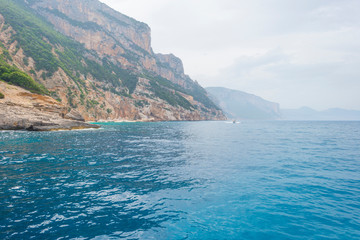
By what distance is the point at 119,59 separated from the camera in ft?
636

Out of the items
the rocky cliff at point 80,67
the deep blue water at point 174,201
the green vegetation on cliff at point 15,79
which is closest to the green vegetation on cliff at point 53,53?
the rocky cliff at point 80,67

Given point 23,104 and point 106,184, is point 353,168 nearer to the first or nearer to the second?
point 106,184

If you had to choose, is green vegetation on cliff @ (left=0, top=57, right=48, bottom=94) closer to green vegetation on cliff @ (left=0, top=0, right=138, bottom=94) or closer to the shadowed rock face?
the shadowed rock face

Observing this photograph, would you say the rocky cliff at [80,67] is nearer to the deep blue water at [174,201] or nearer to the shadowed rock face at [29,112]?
the shadowed rock face at [29,112]

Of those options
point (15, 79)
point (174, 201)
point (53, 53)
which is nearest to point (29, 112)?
point (15, 79)

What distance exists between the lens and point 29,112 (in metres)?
48.5

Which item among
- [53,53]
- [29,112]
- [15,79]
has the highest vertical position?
[53,53]

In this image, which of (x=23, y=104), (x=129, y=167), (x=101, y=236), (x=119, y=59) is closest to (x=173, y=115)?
(x=119, y=59)

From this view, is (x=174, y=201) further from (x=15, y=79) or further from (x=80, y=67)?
(x=80, y=67)

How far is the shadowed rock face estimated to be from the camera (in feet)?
148

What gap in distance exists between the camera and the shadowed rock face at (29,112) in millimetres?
44969

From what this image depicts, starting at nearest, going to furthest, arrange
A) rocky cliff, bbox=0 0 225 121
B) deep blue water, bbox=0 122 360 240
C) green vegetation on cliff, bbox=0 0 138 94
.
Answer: deep blue water, bbox=0 122 360 240 → rocky cliff, bbox=0 0 225 121 → green vegetation on cliff, bbox=0 0 138 94

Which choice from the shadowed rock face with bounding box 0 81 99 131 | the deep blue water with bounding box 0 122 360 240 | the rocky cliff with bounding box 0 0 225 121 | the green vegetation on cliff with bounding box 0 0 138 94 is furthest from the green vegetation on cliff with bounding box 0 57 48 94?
the deep blue water with bounding box 0 122 360 240

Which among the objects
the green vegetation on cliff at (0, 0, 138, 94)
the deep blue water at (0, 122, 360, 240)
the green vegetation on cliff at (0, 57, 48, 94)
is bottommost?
the deep blue water at (0, 122, 360, 240)
